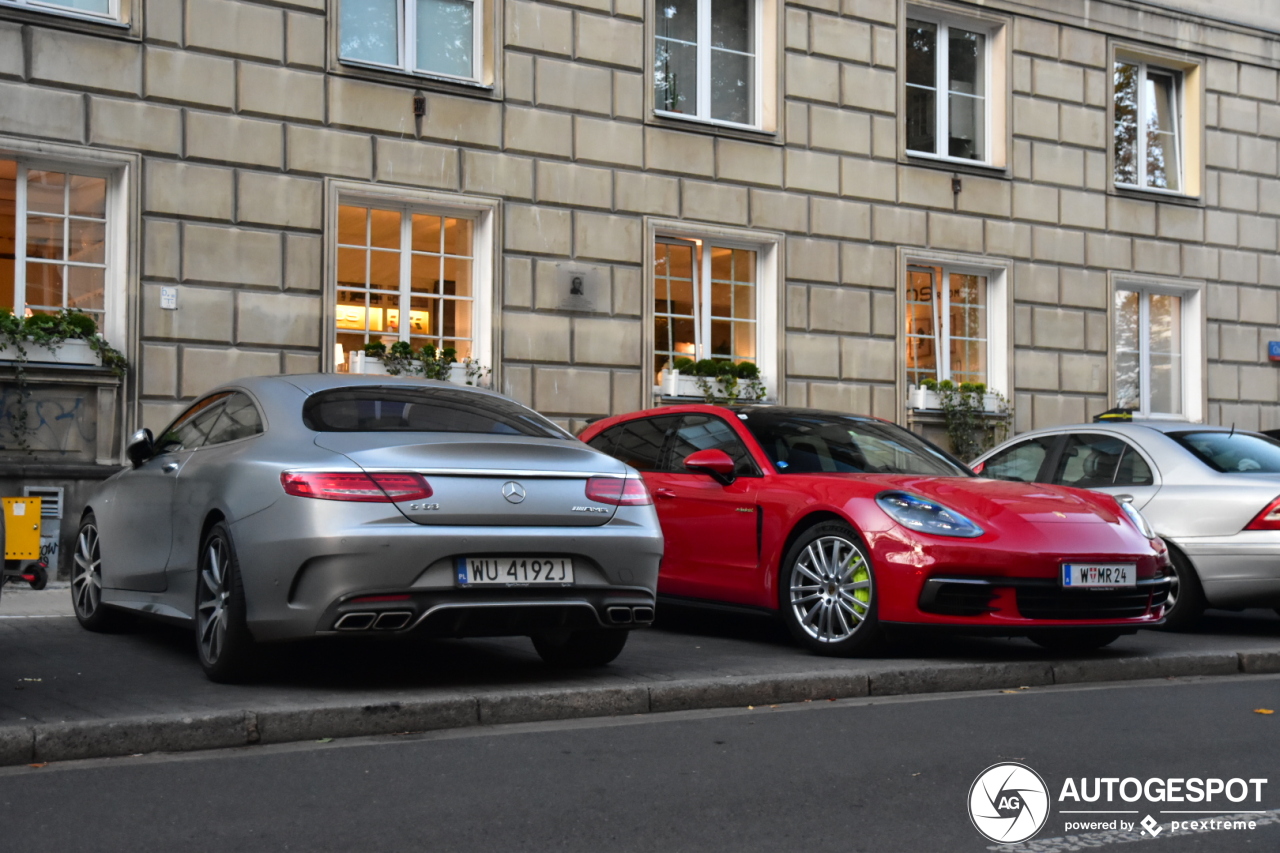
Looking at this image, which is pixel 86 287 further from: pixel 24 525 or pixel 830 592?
pixel 830 592

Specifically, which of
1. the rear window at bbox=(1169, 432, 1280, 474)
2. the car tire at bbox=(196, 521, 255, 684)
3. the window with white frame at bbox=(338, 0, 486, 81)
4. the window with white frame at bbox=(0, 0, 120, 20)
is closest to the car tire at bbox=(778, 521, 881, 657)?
the car tire at bbox=(196, 521, 255, 684)

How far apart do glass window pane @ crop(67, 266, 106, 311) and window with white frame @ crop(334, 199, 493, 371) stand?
214 cm

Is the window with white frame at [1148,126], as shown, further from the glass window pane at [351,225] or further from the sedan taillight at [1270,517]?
the sedan taillight at [1270,517]

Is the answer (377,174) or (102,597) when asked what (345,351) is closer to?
(377,174)

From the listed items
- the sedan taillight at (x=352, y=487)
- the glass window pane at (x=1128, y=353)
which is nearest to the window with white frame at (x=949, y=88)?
the glass window pane at (x=1128, y=353)

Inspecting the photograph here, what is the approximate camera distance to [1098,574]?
7.71m

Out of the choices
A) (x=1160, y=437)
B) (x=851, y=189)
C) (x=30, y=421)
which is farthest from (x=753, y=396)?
(x=30, y=421)

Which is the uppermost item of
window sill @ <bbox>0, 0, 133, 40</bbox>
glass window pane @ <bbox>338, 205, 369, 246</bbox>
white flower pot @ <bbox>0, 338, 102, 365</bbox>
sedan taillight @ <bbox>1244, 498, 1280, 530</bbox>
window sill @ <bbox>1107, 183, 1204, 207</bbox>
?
window sill @ <bbox>0, 0, 133, 40</bbox>

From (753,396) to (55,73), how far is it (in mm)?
7533

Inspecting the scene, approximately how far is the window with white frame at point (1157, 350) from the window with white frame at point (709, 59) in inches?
238

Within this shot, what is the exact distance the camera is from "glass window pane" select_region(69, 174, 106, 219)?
12.6 metres

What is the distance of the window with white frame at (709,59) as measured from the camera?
15820mm

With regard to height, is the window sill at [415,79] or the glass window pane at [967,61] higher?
the glass window pane at [967,61]

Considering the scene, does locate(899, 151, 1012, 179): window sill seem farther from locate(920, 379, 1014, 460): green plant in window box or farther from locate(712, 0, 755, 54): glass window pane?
locate(920, 379, 1014, 460): green plant in window box
